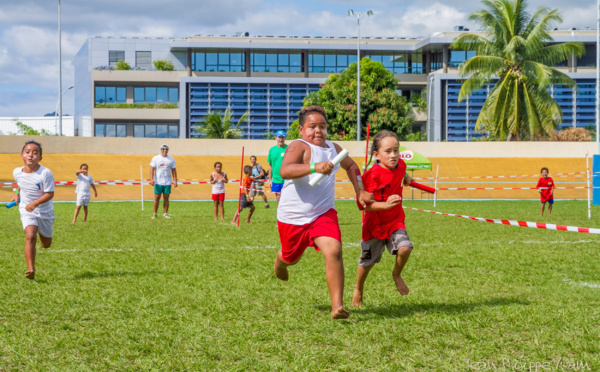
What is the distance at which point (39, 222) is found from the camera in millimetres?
7504

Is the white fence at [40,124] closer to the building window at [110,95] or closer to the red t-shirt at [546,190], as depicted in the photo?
the building window at [110,95]

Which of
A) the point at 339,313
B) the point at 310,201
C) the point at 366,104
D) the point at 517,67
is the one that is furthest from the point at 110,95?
the point at 339,313

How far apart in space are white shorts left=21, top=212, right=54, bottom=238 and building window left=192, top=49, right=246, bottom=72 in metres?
52.3

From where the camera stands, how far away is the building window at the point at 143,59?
65.5 meters

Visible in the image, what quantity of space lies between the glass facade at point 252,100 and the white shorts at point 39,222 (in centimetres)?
4934

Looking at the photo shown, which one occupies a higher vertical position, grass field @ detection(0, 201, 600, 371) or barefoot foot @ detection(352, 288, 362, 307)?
barefoot foot @ detection(352, 288, 362, 307)

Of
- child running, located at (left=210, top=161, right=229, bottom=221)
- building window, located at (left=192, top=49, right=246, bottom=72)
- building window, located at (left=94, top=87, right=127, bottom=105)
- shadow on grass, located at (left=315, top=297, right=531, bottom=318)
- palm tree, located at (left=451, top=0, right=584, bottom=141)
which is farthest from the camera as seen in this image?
building window, located at (left=192, top=49, right=246, bottom=72)

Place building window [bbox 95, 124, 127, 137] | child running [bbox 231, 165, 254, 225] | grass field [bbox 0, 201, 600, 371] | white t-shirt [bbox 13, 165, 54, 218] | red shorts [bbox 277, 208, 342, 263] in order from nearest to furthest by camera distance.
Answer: grass field [bbox 0, 201, 600, 371]
red shorts [bbox 277, 208, 342, 263]
white t-shirt [bbox 13, 165, 54, 218]
child running [bbox 231, 165, 254, 225]
building window [bbox 95, 124, 127, 137]

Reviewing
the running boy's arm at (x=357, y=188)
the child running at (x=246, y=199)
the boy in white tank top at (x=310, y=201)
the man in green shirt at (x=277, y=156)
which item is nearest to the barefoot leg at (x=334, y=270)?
the boy in white tank top at (x=310, y=201)

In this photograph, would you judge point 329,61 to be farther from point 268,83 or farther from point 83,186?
point 83,186

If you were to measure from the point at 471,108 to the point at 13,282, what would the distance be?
51.8m

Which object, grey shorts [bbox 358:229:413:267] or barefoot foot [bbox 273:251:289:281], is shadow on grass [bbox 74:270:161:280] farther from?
grey shorts [bbox 358:229:413:267]

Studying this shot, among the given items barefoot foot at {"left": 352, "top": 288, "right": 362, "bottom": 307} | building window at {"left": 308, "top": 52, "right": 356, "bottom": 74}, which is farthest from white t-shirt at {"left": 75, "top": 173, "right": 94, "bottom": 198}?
building window at {"left": 308, "top": 52, "right": 356, "bottom": 74}

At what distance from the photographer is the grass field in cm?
408
